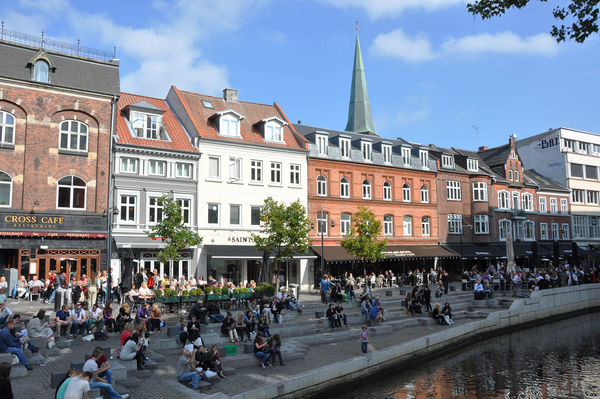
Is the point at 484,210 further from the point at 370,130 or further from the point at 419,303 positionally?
the point at 419,303

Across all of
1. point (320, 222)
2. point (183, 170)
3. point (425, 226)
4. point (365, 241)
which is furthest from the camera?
point (425, 226)

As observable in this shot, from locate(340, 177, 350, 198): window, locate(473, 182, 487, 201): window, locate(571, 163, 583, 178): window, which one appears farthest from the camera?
locate(571, 163, 583, 178): window

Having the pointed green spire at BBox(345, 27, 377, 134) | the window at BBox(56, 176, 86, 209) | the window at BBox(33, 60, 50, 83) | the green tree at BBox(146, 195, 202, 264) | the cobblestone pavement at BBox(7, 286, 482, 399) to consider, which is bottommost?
the cobblestone pavement at BBox(7, 286, 482, 399)

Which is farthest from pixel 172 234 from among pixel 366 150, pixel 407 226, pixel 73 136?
pixel 407 226

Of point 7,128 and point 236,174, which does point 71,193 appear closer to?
point 7,128

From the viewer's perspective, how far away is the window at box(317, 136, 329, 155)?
40875 millimetres

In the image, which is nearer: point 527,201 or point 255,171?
point 255,171

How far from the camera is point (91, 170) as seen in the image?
99.7ft

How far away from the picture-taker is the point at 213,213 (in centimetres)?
3491

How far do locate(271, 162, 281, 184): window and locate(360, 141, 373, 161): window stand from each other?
30.1ft

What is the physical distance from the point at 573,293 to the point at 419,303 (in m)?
16.9

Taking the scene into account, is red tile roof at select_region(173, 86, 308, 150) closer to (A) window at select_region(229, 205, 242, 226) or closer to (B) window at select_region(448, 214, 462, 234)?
(A) window at select_region(229, 205, 242, 226)

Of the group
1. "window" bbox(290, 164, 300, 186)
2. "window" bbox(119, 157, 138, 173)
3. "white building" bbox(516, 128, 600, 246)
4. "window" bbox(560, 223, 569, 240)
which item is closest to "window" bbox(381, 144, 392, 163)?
"window" bbox(290, 164, 300, 186)

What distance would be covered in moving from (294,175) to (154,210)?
11647mm
